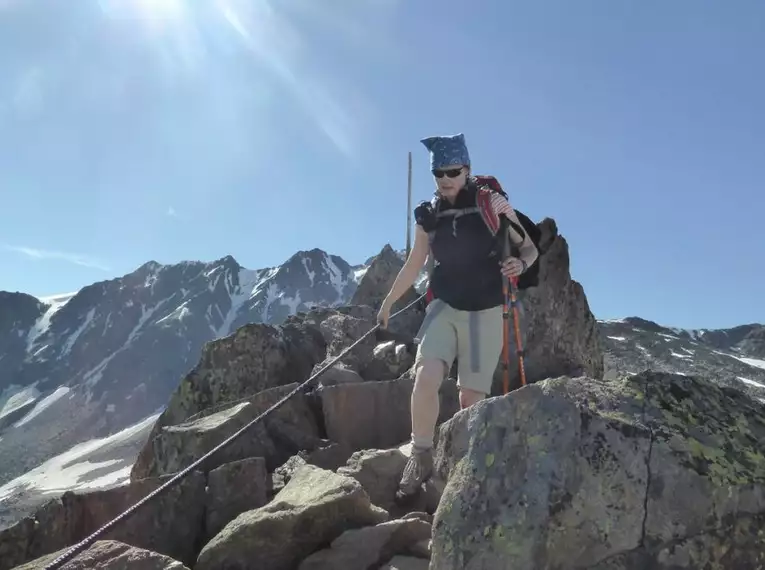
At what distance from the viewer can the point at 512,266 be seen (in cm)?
647

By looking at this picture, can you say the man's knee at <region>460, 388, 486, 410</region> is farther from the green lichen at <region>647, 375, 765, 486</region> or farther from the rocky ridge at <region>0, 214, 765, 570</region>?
the green lichen at <region>647, 375, 765, 486</region>

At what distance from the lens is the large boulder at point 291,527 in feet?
19.2

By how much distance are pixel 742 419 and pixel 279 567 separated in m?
4.35

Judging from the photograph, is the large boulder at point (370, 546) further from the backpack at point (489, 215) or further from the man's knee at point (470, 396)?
the backpack at point (489, 215)

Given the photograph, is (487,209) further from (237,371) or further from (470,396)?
(237,371)

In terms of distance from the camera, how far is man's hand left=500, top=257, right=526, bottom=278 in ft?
21.2

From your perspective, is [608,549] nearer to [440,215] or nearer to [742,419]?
[742,419]

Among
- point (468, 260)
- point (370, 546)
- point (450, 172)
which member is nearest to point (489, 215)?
point (468, 260)

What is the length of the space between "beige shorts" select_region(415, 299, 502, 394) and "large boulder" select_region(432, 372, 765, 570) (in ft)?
7.59

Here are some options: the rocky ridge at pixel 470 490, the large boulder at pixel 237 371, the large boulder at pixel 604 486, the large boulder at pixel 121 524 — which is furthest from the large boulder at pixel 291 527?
the large boulder at pixel 237 371

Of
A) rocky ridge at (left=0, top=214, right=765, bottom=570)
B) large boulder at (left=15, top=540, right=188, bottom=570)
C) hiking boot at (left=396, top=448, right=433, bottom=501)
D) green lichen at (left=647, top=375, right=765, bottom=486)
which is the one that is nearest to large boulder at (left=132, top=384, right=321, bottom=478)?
rocky ridge at (left=0, top=214, right=765, bottom=570)

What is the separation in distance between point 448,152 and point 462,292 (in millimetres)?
1576

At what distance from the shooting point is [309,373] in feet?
57.2

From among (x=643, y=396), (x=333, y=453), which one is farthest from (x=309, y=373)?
(x=643, y=396)
